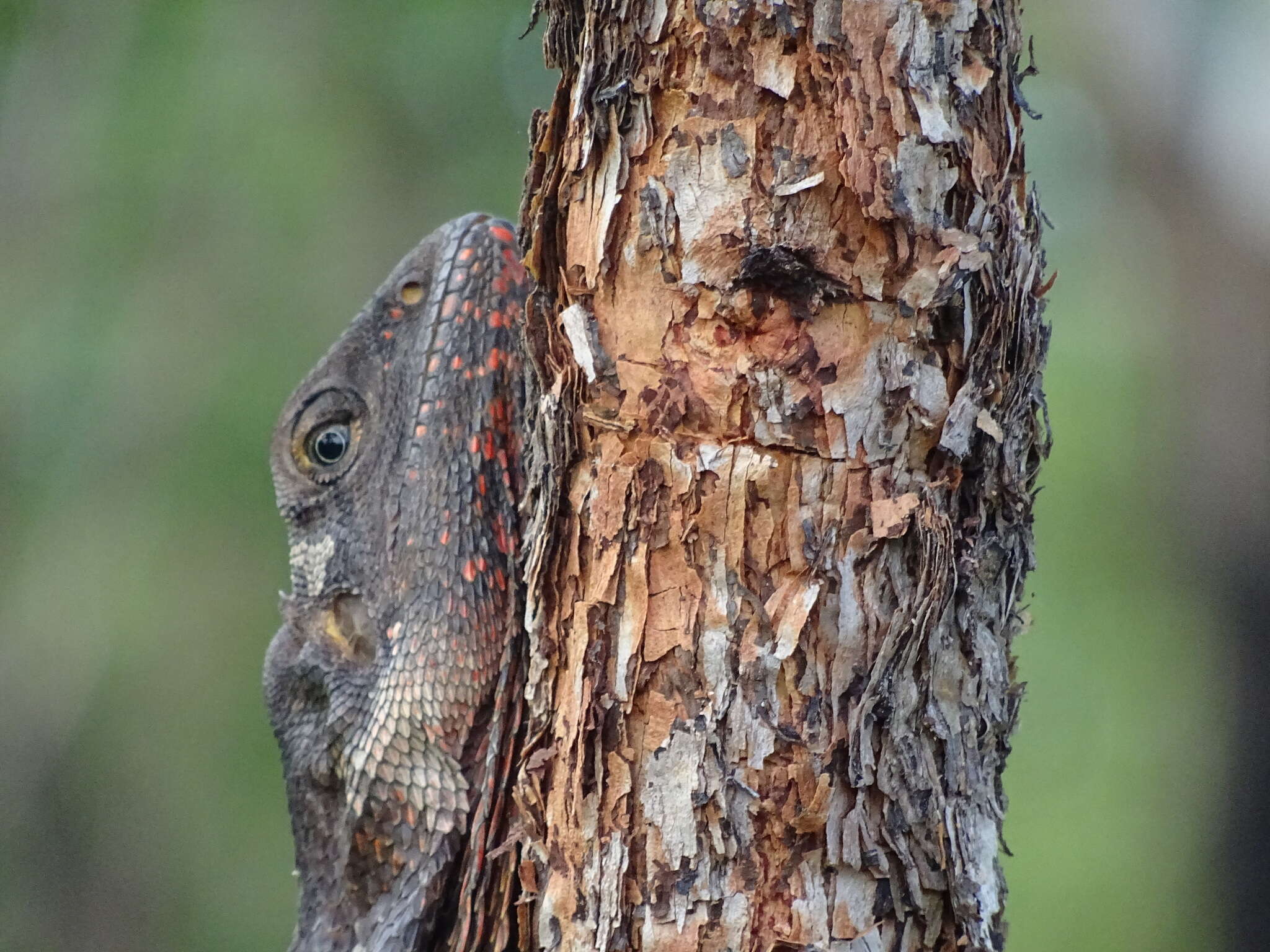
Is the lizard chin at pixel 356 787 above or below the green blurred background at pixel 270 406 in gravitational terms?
below

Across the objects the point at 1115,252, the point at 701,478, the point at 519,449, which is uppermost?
the point at 1115,252

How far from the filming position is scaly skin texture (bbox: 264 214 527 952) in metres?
2.24

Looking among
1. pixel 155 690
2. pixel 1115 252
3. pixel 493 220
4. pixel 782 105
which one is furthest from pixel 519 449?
pixel 1115 252

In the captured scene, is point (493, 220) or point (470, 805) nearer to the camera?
point (470, 805)

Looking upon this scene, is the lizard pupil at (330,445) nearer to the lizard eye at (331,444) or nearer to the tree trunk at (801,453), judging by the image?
the lizard eye at (331,444)

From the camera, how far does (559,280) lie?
1.76 metres

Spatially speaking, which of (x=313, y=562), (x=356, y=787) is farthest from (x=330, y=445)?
(x=356, y=787)

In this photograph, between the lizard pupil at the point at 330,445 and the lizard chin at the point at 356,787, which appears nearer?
the lizard chin at the point at 356,787

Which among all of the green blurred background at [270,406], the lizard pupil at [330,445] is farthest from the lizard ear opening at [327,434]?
the green blurred background at [270,406]

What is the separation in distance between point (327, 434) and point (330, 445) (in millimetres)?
28

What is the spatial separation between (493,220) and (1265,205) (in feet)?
14.6

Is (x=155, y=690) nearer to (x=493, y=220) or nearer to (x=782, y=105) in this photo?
(x=493, y=220)

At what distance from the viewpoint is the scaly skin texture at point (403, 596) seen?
2238mm

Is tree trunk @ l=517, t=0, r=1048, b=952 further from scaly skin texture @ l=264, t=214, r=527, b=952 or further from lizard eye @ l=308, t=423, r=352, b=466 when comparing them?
lizard eye @ l=308, t=423, r=352, b=466
